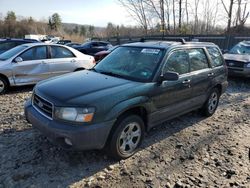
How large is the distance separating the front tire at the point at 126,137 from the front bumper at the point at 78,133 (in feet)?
0.63

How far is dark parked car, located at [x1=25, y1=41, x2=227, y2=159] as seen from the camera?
3375 mm

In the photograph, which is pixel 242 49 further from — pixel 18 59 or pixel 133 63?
pixel 18 59

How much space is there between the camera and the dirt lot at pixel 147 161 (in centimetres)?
343

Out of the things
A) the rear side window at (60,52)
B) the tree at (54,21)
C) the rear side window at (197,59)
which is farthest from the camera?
the tree at (54,21)

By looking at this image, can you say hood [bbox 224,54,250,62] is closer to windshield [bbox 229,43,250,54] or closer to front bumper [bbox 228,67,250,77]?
front bumper [bbox 228,67,250,77]

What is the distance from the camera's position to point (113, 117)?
11.5ft

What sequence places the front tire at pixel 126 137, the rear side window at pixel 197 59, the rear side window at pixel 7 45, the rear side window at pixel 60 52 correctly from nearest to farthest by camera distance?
1. the front tire at pixel 126 137
2. the rear side window at pixel 197 59
3. the rear side window at pixel 60 52
4. the rear side window at pixel 7 45

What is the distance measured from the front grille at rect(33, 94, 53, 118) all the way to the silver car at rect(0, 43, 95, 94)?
382 cm

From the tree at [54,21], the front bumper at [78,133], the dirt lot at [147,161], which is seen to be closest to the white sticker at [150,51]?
the dirt lot at [147,161]

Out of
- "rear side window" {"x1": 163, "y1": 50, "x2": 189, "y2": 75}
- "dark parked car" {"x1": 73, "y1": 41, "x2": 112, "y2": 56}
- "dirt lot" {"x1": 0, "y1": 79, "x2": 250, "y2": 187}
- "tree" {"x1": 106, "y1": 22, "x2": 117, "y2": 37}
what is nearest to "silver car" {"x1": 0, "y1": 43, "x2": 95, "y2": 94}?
"dirt lot" {"x1": 0, "y1": 79, "x2": 250, "y2": 187}

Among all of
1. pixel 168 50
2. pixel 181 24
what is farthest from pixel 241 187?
pixel 181 24

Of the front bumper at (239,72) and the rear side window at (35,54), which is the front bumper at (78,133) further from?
the front bumper at (239,72)

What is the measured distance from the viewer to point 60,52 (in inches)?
329

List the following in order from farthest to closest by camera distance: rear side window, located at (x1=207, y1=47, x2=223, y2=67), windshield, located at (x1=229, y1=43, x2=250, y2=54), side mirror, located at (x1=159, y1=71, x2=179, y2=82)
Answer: windshield, located at (x1=229, y1=43, x2=250, y2=54) → rear side window, located at (x1=207, y1=47, x2=223, y2=67) → side mirror, located at (x1=159, y1=71, x2=179, y2=82)
